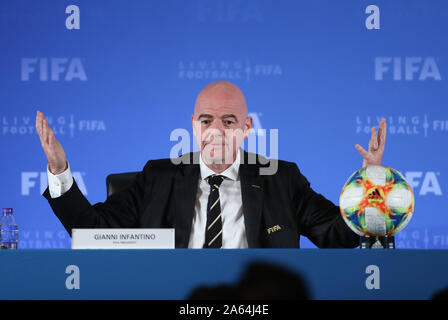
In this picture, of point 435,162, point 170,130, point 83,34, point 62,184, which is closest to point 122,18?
point 83,34

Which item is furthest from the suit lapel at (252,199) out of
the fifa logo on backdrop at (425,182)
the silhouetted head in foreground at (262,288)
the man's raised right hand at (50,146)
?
the fifa logo on backdrop at (425,182)

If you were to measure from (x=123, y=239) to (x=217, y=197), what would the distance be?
975 mm

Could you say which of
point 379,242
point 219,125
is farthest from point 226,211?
point 379,242

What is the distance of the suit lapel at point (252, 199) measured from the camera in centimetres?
253

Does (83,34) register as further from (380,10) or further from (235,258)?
(235,258)

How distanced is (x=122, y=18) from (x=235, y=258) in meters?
2.94

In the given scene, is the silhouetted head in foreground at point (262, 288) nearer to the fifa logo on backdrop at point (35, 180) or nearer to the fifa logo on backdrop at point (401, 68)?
the fifa logo on backdrop at point (35, 180)

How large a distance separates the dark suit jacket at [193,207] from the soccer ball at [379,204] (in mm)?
632

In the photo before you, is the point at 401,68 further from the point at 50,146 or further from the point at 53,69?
the point at 50,146

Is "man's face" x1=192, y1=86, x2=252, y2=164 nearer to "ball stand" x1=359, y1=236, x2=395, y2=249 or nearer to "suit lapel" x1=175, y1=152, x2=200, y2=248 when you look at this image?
"suit lapel" x1=175, y1=152, x2=200, y2=248

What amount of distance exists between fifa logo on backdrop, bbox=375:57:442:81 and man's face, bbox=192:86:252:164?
1.49 metres

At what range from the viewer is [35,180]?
4.02 meters

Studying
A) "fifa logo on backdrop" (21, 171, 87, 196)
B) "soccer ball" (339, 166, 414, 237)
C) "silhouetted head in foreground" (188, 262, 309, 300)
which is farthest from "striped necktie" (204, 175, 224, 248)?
"fifa logo on backdrop" (21, 171, 87, 196)
